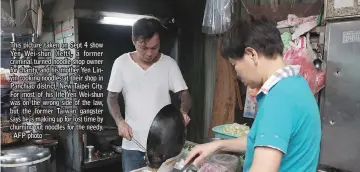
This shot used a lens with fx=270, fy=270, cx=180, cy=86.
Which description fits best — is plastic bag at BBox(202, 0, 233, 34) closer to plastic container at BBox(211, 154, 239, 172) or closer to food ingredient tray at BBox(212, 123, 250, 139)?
food ingredient tray at BBox(212, 123, 250, 139)

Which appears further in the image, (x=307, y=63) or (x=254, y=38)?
(x=307, y=63)

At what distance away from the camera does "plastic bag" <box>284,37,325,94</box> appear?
158 cm

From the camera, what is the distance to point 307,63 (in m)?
1.60

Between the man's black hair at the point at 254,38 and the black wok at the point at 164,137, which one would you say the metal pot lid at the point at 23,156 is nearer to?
the black wok at the point at 164,137

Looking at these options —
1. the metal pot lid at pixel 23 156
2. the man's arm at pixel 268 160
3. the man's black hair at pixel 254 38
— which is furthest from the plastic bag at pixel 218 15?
the metal pot lid at pixel 23 156

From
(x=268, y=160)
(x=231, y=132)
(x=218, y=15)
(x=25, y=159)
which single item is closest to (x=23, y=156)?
(x=25, y=159)

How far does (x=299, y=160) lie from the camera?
729mm

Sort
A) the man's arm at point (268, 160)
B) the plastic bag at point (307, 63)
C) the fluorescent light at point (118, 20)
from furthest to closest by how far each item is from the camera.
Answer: the fluorescent light at point (118, 20) → the plastic bag at point (307, 63) → the man's arm at point (268, 160)

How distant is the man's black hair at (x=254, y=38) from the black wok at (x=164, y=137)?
1.88 feet

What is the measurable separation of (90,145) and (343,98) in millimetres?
2173

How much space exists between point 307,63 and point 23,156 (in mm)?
2097

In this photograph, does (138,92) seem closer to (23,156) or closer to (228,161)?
(228,161)

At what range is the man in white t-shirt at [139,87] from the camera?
1.78m

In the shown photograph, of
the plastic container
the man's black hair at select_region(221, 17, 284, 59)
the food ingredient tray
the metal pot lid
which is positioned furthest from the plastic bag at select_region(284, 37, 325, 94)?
the metal pot lid
